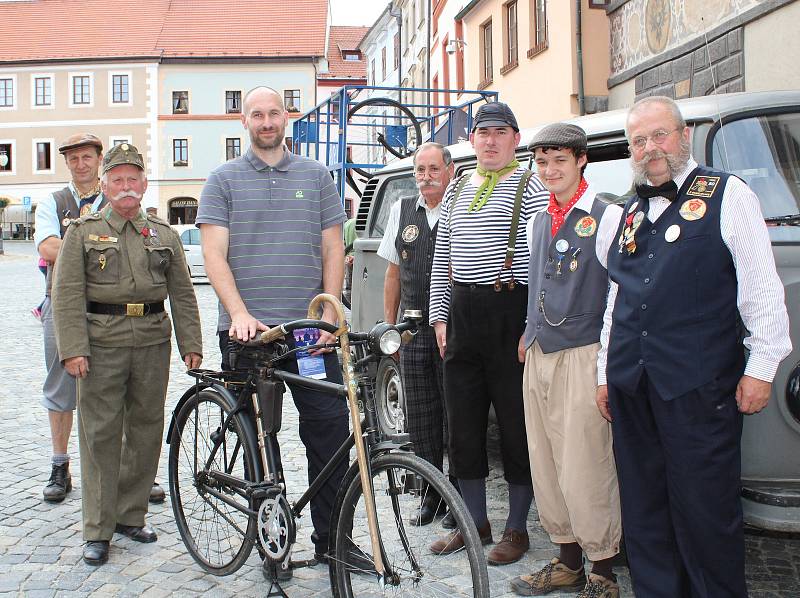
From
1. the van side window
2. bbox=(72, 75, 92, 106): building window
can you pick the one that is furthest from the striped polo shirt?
bbox=(72, 75, 92, 106): building window

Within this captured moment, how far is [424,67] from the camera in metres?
30.2

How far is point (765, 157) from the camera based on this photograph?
3.77 meters

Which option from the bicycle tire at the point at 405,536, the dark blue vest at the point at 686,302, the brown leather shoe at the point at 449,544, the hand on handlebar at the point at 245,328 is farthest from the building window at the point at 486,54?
the brown leather shoe at the point at 449,544

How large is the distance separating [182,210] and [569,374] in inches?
1987

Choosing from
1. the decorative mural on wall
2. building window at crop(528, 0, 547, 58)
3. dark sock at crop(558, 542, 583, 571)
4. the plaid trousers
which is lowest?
dark sock at crop(558, 542, 583, 571)

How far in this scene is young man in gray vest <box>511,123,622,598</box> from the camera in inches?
146

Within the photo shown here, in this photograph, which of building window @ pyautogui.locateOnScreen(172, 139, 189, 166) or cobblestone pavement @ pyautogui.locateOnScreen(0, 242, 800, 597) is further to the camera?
building window @ pyautogui.locateOnScreen(172, 139, 189, 166)

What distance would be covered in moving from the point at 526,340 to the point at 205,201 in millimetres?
1564

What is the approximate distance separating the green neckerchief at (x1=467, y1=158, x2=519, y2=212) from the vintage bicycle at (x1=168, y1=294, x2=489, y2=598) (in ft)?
3.26

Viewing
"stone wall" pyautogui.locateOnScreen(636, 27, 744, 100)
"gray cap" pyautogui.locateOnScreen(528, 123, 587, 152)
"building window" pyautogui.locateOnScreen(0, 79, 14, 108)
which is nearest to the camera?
"gray cap" pyautogui.locateOnScreen(528, 123, 587, 152)

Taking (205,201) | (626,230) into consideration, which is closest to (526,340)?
(626,230)

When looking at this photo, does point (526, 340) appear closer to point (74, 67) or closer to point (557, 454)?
point (557, 454)

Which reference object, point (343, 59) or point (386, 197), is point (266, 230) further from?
point (343, 59)

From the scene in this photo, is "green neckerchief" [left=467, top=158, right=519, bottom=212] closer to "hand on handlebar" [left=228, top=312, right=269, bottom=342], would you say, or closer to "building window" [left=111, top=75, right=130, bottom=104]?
"hand on handlebar" [left=228, top=312, right=269, bottom=342]
